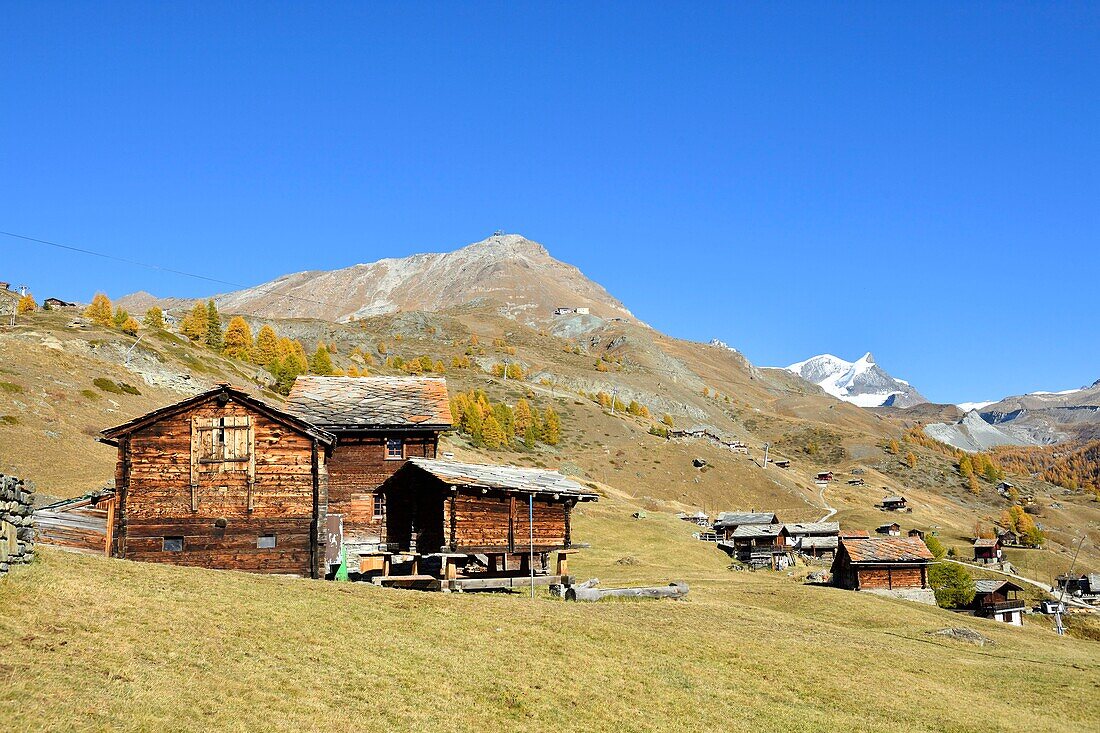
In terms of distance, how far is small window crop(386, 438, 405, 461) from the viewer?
43562mm

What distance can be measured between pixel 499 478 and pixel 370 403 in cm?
1151

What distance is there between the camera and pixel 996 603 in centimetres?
7806

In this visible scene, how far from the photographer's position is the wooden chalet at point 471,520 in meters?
34.8

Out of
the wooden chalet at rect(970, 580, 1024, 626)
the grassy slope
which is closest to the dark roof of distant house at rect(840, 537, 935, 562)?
the wooden chalet at rect(970, 580, 1024, 626)

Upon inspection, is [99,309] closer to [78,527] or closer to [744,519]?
[744,519]

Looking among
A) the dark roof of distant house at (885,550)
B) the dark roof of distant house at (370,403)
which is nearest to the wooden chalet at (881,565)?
the dark roof of distant house at (885,550)

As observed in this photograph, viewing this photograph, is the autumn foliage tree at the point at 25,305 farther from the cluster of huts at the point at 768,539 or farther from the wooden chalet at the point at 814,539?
the wooden chalet at the point at 814,539

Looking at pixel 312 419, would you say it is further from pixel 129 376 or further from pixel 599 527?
pixel 129 376

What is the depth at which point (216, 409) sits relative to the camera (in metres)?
34.6

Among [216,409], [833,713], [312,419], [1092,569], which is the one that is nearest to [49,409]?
[312,419]

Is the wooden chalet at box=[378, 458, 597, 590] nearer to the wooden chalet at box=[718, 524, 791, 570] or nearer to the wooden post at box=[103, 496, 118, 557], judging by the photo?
the wooden post at box=[103, 496, 118, 557]

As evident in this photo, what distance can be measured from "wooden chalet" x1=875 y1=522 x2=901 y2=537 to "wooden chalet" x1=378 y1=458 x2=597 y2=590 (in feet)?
349

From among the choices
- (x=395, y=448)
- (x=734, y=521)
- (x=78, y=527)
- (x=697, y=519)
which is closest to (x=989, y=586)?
(x=734, y=521)

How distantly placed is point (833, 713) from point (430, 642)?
10.4m
